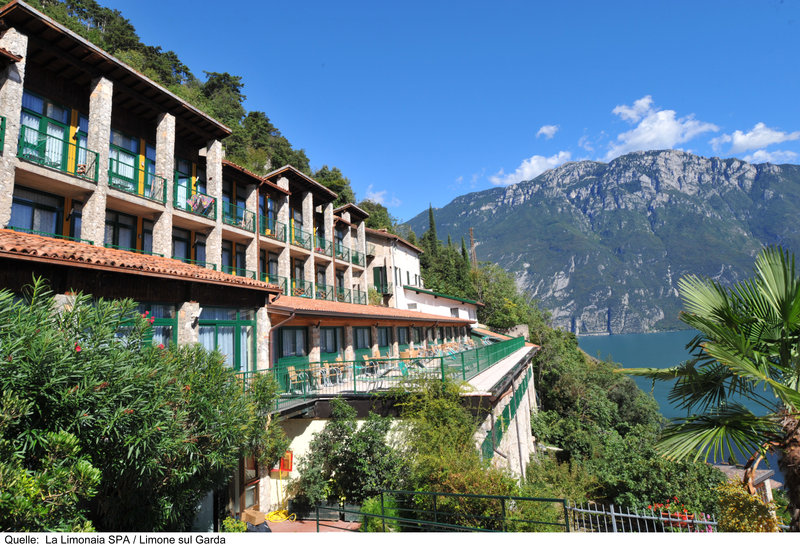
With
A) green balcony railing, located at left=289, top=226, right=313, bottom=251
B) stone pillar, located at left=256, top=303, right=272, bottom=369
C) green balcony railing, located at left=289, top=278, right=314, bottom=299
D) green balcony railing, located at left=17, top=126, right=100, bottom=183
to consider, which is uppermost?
green balcony railing, located at left=289, top=226, right=313, bottom=251

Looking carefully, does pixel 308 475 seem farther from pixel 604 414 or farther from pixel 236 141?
pixel 236 141

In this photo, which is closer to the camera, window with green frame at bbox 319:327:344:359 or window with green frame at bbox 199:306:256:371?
window with green frame at bbox 199:306:256:371

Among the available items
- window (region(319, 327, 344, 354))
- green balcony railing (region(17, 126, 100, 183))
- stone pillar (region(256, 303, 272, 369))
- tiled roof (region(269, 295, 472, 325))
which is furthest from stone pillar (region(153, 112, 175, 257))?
window (region(319, 327, 344, 354))

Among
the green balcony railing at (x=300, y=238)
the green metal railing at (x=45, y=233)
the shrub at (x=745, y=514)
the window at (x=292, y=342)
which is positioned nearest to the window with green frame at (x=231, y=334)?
the window at (x=292, y=342)

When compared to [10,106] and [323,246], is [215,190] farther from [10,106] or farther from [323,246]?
[323,246]

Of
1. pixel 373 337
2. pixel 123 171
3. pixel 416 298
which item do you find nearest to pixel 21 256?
pixel 123 171

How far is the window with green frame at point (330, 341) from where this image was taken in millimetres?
19969

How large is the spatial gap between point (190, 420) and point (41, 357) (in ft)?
8.01

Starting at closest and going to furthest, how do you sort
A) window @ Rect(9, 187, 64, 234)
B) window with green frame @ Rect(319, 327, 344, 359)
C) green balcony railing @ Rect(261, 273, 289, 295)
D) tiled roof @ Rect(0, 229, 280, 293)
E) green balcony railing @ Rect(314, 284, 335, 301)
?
tiled roof @ Rect(0, 229, 280, 293) → window @ Rect(9, 187, 64, 234) → window with green frame @ Rect(319, 327, 344, 359) → green balcony railing @ Rect(261, 273, 289, 295) → green balcony railing @ Rect(314, 284, 335, 301)

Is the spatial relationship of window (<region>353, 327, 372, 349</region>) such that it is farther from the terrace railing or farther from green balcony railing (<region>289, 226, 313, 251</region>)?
the terrace railing

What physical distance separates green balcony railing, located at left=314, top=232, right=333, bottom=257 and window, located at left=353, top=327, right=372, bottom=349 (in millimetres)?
7216

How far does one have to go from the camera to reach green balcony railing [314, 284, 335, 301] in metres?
27.6
